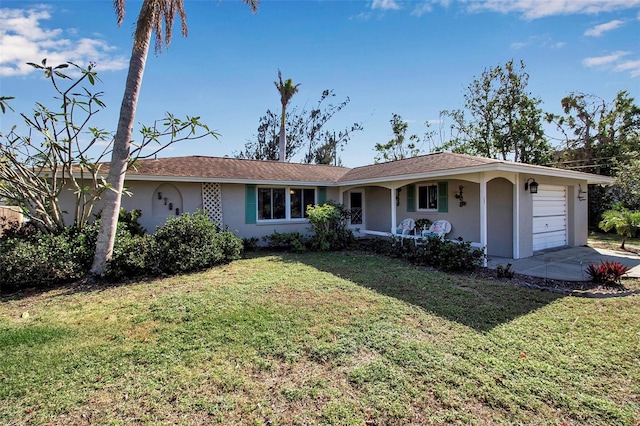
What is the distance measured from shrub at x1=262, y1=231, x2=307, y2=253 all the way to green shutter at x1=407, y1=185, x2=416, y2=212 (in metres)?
4.16

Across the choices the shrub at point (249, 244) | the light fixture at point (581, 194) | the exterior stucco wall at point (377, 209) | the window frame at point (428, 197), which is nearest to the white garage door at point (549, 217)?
the light fixture at point (581, 194)

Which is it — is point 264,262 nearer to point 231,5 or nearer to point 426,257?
point 426,257

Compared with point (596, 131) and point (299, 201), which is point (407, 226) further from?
point (596, 131)

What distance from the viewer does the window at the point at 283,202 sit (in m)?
11.8

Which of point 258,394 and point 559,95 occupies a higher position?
point 559,95

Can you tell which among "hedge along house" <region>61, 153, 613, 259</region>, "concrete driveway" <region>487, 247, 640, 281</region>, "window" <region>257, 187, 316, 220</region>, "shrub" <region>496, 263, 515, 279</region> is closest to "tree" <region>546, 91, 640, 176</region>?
"hedge along house" <region>61, 153, 613, 259</region>

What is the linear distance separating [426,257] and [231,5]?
9509mm

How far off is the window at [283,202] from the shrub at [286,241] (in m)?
0.79

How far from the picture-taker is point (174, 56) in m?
10.1

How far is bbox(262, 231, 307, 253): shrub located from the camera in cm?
1062

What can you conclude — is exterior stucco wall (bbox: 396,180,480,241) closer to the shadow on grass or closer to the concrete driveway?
the concrete driveway

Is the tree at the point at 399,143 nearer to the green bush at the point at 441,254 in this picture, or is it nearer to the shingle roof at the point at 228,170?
the shingle roof at the point at 228,170

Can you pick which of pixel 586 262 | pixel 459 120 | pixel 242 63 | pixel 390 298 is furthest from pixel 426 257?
pixel 459 120

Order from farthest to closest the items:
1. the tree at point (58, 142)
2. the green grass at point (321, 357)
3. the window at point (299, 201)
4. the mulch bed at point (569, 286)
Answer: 1. the window at point (299, 201)
2. the tree at point (58, 142)
3. the mulch bed at point (569, 286)
4. the green grass at point (321, 357)
